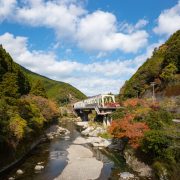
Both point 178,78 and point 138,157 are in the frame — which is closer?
point 138,157

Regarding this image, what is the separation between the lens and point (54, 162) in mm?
41188

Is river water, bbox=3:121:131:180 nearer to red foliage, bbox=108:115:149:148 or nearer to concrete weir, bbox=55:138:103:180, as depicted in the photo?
concrete weir, bbox=55:138:103:180

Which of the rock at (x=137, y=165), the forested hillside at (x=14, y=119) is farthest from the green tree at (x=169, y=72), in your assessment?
the rock at (x=137, y=165)

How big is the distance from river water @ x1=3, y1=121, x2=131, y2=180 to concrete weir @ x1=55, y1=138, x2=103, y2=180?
2.14 feet

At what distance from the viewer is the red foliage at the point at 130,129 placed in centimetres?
3644

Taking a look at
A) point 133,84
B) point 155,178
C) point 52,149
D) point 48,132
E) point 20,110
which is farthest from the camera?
point 133,84

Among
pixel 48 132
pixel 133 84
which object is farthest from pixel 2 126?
pixel 133 84

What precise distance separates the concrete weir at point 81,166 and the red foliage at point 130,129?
491cm

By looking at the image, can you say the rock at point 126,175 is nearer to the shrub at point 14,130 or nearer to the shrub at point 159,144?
the shrub at point 159,144

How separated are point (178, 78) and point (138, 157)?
33795 millimetres

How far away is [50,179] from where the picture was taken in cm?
3250

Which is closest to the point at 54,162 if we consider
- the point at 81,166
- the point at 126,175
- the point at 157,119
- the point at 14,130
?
the point at 81,166

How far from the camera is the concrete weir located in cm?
3347

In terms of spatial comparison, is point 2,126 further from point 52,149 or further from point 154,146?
point 52,149
